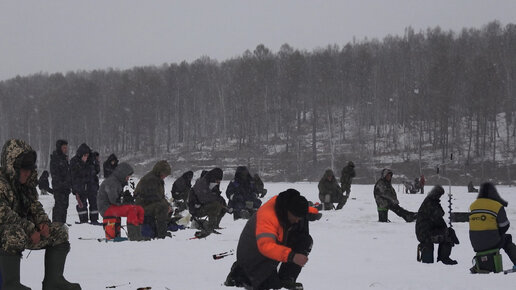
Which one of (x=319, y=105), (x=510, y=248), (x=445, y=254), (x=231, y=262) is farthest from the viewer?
(x=319, y=105)

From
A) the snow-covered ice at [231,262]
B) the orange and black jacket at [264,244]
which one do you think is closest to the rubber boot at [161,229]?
the snow-covered ice at [231,262]

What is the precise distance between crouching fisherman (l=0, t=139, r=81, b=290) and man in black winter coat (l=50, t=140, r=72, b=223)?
22.8 ft

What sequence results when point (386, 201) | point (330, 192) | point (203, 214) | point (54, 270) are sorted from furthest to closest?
point (330, 192)
point (386, 201)
point (203, 214)
point (54, 270)

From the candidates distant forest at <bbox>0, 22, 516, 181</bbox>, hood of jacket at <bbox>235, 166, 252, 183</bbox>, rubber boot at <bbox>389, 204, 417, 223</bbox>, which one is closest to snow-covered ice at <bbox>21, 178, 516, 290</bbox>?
rubber boot at <bbox>389, 204, 417, 223</bbox>

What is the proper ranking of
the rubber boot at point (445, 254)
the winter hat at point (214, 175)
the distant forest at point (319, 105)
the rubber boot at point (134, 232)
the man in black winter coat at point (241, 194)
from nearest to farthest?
the rubber boot at point (445, 254)
the rubber boot at point (134, 232)
the winter hat at point (214, 175)
the man in black winter coat at point (241, 194)
the distant forest at point (319, 105)

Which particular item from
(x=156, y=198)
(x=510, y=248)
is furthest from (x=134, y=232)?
(x=510, y=248)

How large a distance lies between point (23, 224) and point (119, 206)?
5.00 metres

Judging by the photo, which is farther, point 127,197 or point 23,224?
point 127,197

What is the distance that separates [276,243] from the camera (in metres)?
4.59

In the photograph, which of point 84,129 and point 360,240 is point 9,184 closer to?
point 360,240

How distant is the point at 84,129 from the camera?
67.8 m

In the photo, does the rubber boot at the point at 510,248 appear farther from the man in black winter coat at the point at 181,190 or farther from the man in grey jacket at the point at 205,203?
the man in black winter coat at the point at 181,190

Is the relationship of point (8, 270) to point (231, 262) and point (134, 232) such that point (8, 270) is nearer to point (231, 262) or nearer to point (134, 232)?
point (231, 262)

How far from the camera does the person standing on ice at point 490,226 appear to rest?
654 cm
